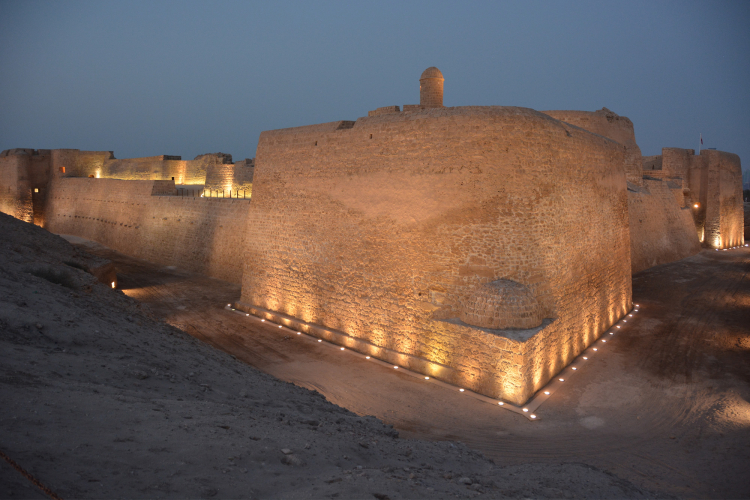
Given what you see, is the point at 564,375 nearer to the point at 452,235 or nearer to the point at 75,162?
the point at 452,235

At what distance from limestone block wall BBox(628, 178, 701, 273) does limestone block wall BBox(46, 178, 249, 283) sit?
17.7 m

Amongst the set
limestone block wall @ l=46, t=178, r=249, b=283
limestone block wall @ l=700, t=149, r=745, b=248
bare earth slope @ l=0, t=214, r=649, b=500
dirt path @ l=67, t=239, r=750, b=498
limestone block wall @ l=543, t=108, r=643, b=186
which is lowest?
dirt path @ l=67, t=239, r=750, b=498

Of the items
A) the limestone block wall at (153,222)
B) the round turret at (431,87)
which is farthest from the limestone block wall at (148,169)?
the round turret at (431,87)

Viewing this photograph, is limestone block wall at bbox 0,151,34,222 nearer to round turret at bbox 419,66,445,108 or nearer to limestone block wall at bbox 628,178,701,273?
round turret at bbox 419,66,445,108

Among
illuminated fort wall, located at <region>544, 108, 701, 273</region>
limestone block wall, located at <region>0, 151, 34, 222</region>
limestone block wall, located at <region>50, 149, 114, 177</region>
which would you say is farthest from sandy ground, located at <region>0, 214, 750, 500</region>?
limestone block wall, located at <region>50, 149, 114, 177</region>

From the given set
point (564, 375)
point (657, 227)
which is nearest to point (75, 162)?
point (564, 375)

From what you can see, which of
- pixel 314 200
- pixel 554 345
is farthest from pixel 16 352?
pixel 554 345

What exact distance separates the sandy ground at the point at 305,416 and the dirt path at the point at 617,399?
0.12ft

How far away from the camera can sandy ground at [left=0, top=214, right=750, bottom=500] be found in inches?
→ 139

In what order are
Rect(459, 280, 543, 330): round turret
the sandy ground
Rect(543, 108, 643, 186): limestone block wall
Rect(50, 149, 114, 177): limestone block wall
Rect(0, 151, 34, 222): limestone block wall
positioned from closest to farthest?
the sandy ground < Rect(459, 280, 543, 330): round turret < Rect(543, 108, 643, 186): limestone block wall < Rect(0, 151, 34, 222): limestone block wall < Rect(50, 149, 114, 177): limestone block wall

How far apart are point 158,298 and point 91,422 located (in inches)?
520

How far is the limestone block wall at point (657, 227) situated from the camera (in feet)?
68.8

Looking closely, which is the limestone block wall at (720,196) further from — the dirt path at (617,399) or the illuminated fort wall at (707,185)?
the dirt path at (617,399)

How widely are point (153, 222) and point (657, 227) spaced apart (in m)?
25.6
